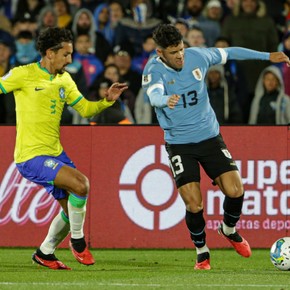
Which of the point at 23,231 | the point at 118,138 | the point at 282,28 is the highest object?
the point at 282,28

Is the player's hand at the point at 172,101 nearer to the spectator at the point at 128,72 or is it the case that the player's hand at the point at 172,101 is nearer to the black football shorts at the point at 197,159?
the black football shorts at the point at 197,159

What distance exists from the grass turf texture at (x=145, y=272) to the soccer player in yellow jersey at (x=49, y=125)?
0.48 metres

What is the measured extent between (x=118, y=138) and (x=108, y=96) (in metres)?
2.52

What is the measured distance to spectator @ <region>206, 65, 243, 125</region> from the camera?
15.1 m

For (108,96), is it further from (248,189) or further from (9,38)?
(9,38)

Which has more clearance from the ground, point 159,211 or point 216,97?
point 216,97

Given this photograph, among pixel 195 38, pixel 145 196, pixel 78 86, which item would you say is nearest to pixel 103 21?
pixel 195 38

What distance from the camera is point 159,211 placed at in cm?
1312

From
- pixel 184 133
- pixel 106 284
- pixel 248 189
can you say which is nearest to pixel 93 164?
pixel 248 189

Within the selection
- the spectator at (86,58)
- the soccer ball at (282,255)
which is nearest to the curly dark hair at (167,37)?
the soccer ball at (282,255)

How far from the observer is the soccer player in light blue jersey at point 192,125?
1056 centimetres

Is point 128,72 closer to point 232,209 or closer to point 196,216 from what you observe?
point 232,209

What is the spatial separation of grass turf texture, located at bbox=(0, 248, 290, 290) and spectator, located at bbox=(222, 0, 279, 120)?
4.24 meters

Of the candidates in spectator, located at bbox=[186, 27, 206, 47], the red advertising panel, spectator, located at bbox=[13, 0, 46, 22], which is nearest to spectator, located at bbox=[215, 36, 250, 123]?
spectator, located at bbox=[186, 27, 206, 47]
